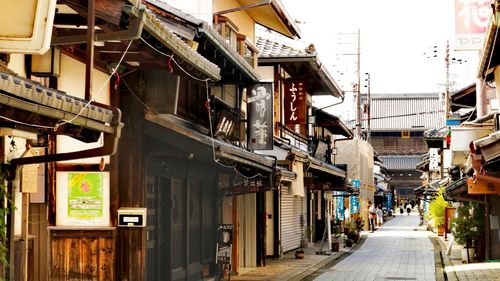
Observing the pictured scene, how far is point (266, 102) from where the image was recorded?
22.2m

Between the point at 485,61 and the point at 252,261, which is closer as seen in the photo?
the point at 485,61

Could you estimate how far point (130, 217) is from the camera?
1373 cm

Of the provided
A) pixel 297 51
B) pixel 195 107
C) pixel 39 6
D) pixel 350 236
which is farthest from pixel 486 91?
pixel 39 6

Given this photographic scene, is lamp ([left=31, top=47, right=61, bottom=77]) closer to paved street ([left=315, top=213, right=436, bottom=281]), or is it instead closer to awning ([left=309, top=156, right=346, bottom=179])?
paved street ([left=315, top=213, right=436, bottom=281])

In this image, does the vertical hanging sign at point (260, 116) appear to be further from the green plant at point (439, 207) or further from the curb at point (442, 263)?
the green plant at point (439, 207)

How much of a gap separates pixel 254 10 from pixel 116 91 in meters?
14.1

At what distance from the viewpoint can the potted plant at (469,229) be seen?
3070 cm

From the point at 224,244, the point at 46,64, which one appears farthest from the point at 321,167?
the point at 46,64

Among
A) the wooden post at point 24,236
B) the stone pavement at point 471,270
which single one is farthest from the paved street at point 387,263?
the wooden post at point 24,236

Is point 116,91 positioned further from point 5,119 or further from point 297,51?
point 297,51

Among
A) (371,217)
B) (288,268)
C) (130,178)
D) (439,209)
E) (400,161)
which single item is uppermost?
(400,161)

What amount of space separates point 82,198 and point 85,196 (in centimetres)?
6

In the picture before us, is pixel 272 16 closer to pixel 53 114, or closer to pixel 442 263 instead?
pixel 442 263

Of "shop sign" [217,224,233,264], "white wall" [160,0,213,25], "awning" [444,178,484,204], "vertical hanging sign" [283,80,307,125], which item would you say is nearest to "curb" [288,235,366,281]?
"shop sign" [217,224,233,264]
